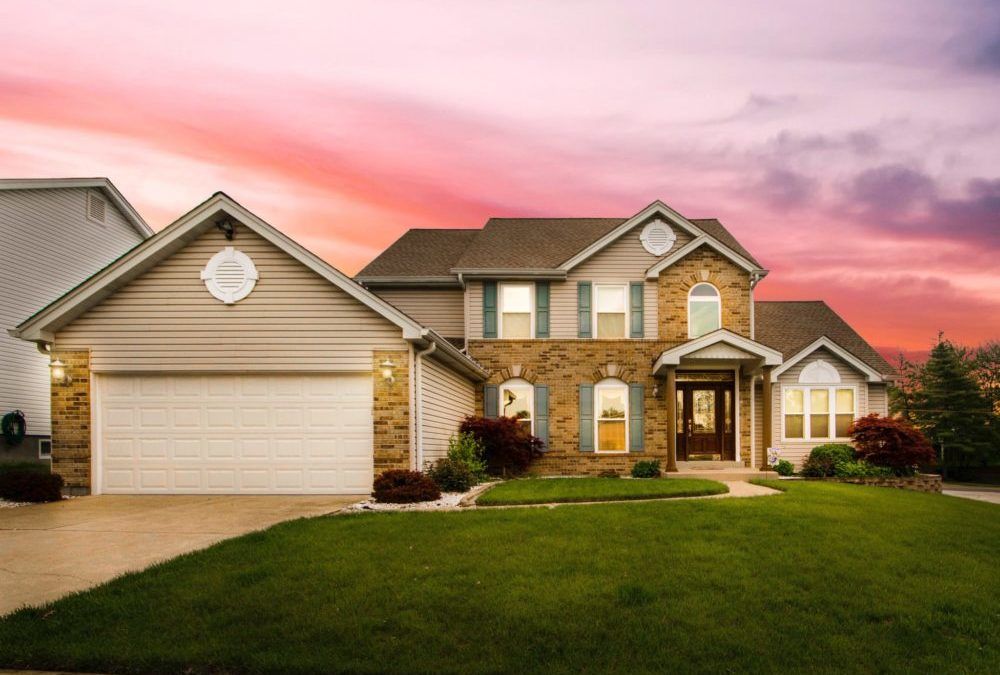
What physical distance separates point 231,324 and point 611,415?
10.7m

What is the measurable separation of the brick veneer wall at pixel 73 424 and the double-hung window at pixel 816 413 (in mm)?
18075

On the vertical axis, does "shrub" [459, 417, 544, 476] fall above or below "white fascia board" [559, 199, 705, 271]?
below

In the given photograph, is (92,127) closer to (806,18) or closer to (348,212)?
(348,212)

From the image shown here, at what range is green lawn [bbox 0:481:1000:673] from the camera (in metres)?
5.19

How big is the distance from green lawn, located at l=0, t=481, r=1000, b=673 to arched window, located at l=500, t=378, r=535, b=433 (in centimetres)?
1024

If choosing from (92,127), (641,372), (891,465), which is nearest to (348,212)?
(92,127)

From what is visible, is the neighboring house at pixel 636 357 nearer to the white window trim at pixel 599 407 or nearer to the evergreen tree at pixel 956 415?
the white window trim at pixel 599 407

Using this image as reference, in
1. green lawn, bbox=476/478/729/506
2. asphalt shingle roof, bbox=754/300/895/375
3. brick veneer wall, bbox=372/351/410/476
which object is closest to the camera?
green lawn, bbox=476/478/729/506

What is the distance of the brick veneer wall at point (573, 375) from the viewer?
19719mm

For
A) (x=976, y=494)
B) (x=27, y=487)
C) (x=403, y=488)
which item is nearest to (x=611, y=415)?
(x=403, y=488)

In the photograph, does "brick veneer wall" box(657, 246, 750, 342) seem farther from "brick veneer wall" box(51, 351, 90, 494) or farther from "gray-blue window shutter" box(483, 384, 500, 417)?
"brick veneer wall" box(51, 351, 90, 494)

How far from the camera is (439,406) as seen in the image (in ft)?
52.5

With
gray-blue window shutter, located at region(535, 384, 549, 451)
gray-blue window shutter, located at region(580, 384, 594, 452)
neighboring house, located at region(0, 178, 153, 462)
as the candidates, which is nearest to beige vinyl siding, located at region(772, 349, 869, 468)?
gray-blue window shutter, located at region(580, 384, 594, 452)

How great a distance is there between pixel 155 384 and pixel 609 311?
1185cm
